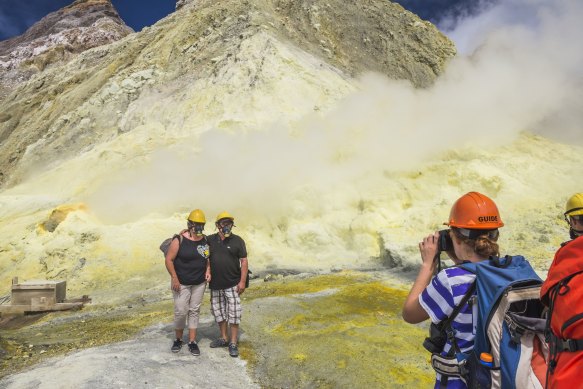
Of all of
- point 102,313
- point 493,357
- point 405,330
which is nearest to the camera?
point 493,357

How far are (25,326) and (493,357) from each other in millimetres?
9823

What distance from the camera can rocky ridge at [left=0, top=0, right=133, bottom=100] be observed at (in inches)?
2702

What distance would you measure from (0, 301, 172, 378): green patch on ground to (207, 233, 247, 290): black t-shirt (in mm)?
2276

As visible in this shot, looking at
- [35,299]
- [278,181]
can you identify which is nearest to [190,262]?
[35,299]

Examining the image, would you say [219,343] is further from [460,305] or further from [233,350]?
[460,305]

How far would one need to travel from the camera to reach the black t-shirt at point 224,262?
5820mm

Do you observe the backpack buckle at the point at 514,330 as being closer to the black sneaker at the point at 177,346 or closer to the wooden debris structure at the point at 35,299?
the black sneaker at the point at 177,346

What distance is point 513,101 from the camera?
2061 cm

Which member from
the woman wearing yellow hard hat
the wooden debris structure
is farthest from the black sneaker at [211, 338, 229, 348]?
the wooden debris structure

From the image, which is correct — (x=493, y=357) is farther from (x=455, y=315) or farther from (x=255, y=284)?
(x=255, y=284)

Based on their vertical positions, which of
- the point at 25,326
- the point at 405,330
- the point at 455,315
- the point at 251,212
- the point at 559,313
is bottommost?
the point at 25,326

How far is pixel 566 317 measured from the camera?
4.95ft

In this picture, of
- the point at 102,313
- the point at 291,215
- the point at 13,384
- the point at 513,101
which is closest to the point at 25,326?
the point at 102,313

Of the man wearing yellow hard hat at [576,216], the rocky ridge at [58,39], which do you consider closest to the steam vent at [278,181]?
the man wearing yellow hard hat at [576,216]
